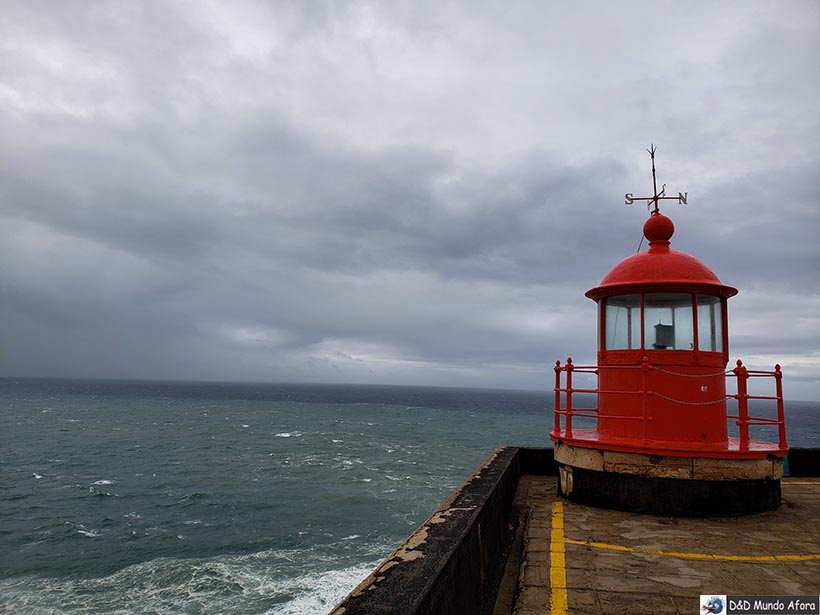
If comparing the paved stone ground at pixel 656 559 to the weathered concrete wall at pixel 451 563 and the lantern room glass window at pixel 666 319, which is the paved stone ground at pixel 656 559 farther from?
the lantern room glass window at pixel 666 319

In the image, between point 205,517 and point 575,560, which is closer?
point 575,560

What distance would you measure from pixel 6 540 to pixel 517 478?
1890 centimetres

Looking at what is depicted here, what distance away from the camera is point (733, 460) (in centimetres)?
656

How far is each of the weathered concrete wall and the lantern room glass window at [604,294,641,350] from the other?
8.66 feet

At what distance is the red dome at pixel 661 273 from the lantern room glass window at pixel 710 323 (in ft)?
0.54

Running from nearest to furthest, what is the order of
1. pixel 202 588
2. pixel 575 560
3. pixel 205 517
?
pixel 575 560
pixel 202 588
pixel 205 517

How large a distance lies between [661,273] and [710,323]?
1031 millimetres

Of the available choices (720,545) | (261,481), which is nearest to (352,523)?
(261,481)

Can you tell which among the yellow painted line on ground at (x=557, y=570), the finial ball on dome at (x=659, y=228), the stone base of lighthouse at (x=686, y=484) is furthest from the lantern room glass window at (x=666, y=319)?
the yellow painted line on ground at (x=557, y=570)

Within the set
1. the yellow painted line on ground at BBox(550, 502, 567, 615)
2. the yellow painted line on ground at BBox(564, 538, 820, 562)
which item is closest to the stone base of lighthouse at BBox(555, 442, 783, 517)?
the yellow painted line on ground at BBox(550, 502, 567, 615)

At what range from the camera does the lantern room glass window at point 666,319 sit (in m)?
7.35

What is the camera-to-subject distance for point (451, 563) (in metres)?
3.66

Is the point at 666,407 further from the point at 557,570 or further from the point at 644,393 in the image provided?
the point at 557,570

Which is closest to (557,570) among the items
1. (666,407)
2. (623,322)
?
(666,407)
